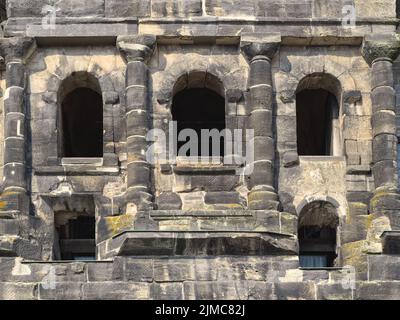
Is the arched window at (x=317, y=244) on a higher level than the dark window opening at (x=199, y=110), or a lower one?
lower

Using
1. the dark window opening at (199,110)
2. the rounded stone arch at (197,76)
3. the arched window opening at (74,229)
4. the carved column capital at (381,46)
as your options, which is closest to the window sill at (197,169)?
the rounded stone arch at (197,76)

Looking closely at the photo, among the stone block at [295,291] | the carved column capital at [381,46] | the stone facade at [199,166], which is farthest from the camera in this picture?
the carved column capital at [381,46]

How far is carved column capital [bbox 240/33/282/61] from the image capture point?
5816 cm

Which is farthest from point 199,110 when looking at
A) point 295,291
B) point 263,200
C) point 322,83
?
point 295,291

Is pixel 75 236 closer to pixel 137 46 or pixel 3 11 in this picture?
pixel 137 46

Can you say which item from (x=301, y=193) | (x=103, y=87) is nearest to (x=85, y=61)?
(x=103, y=87)

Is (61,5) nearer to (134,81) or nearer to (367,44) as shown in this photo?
(134,81)

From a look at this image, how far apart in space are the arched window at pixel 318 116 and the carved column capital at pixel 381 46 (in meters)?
0.91

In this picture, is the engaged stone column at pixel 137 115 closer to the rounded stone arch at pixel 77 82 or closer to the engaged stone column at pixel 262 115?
the rounded stone arch at pixel 77 82

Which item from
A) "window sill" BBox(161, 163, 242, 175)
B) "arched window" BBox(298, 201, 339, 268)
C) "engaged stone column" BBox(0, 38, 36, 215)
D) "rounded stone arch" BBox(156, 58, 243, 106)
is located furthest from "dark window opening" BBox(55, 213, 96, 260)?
"arched window" BBox(298, 201, 339, 268)

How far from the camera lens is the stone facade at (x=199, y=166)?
5591cm

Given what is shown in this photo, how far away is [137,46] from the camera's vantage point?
5812cm

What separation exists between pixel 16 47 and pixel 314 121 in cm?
710

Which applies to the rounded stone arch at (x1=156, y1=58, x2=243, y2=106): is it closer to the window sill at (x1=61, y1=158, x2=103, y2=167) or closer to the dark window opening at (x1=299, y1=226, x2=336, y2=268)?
the window sill at (x1=61, y1=158, x2=103, y2=167)
